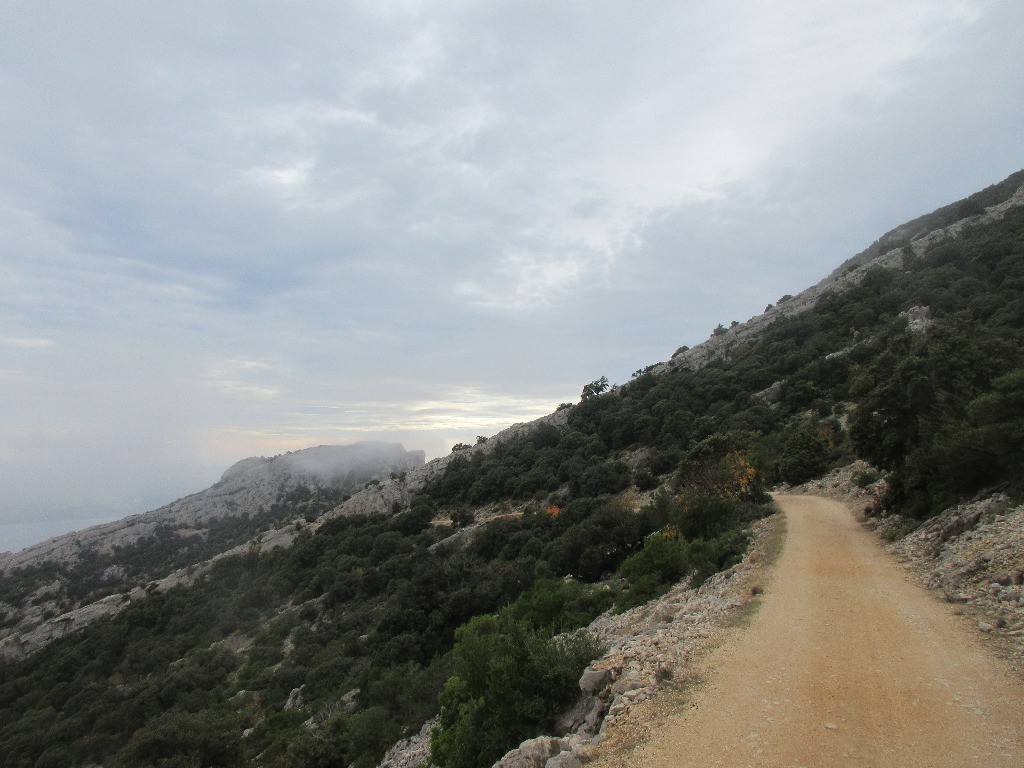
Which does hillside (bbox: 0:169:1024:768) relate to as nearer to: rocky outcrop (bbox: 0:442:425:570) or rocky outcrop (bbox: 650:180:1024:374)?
rocky outcrop (bbox: 650:180:1024:374)

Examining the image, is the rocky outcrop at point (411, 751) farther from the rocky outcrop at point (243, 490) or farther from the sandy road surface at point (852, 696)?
the rocky outcrop at point (243, 490)

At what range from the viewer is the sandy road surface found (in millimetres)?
5348

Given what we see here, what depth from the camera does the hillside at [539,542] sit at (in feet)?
46.2

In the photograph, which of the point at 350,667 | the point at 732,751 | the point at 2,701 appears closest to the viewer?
the point at 732,751

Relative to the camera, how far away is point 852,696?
21.3 feet

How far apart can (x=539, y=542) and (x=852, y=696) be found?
2664cm

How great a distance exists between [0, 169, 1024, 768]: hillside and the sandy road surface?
1809mm

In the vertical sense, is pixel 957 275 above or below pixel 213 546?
above

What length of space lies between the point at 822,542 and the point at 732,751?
1245 centimetres

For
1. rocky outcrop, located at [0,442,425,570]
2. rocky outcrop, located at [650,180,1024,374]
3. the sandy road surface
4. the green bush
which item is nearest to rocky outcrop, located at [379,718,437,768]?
the green bush

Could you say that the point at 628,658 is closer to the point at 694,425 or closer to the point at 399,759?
the point at 399,759

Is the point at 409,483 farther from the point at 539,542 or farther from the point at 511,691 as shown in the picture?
the point at 511,691

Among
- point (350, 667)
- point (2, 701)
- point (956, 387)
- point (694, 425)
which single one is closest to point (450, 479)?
point (694, 425)

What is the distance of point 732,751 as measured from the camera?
5.61 m
